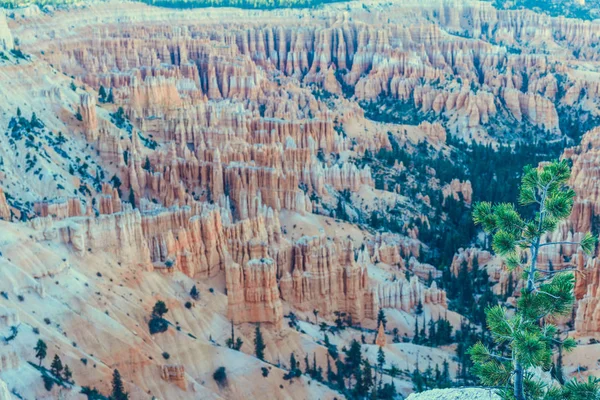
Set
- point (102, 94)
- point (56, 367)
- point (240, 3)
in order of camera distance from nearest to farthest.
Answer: point (56, 367) < point (102, 94) < point (240, 3)

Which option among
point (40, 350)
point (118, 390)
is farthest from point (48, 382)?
point (118, 390)

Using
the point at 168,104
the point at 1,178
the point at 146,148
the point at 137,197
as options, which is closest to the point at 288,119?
the point at 168,104

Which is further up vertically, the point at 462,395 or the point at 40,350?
the point at 462,395

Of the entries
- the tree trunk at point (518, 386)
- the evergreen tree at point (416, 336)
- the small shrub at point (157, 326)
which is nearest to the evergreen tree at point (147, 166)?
the evergreen tree at point (416, 336)

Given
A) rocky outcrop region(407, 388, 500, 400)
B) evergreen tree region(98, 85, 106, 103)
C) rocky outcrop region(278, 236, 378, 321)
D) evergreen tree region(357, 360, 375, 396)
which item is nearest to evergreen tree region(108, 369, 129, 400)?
evergreen tree region(357, 360, 375, 396)

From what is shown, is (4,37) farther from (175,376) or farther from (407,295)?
(175,376)

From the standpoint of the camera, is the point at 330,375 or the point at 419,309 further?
the point at 419,309
